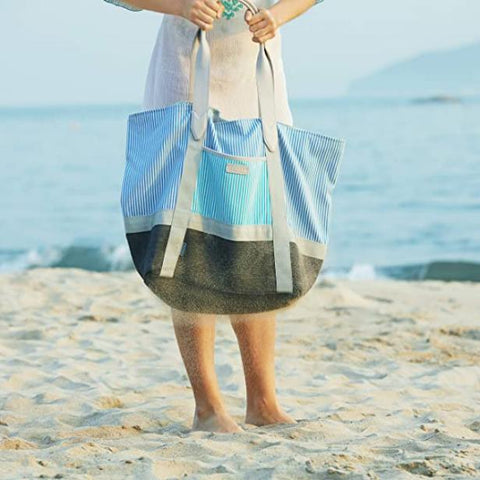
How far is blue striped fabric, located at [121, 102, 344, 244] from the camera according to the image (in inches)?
104

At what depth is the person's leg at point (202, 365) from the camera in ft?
9.55

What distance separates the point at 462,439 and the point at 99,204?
43.7ft

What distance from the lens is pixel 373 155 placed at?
76.6ft

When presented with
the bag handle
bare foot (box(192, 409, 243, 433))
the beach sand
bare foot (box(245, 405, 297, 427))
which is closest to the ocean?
the beach sand

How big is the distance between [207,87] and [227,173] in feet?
0.85

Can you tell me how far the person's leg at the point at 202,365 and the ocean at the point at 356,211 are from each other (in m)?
6.45

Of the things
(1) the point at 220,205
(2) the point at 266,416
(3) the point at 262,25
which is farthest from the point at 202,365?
(3) the point at 262,25

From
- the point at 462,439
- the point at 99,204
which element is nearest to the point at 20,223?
the point at 99,204

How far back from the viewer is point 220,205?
263 centimetres

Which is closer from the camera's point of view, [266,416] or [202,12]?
[202,12]

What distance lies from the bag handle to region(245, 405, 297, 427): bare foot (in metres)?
0.87

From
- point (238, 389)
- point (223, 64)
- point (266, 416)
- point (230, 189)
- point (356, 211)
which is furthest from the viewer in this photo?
point (356, 211)

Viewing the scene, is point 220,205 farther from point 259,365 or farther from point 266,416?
point 266,416

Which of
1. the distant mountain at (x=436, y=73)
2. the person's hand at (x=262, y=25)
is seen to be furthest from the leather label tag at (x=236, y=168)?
the distant mountain at (x=436, y=73)
